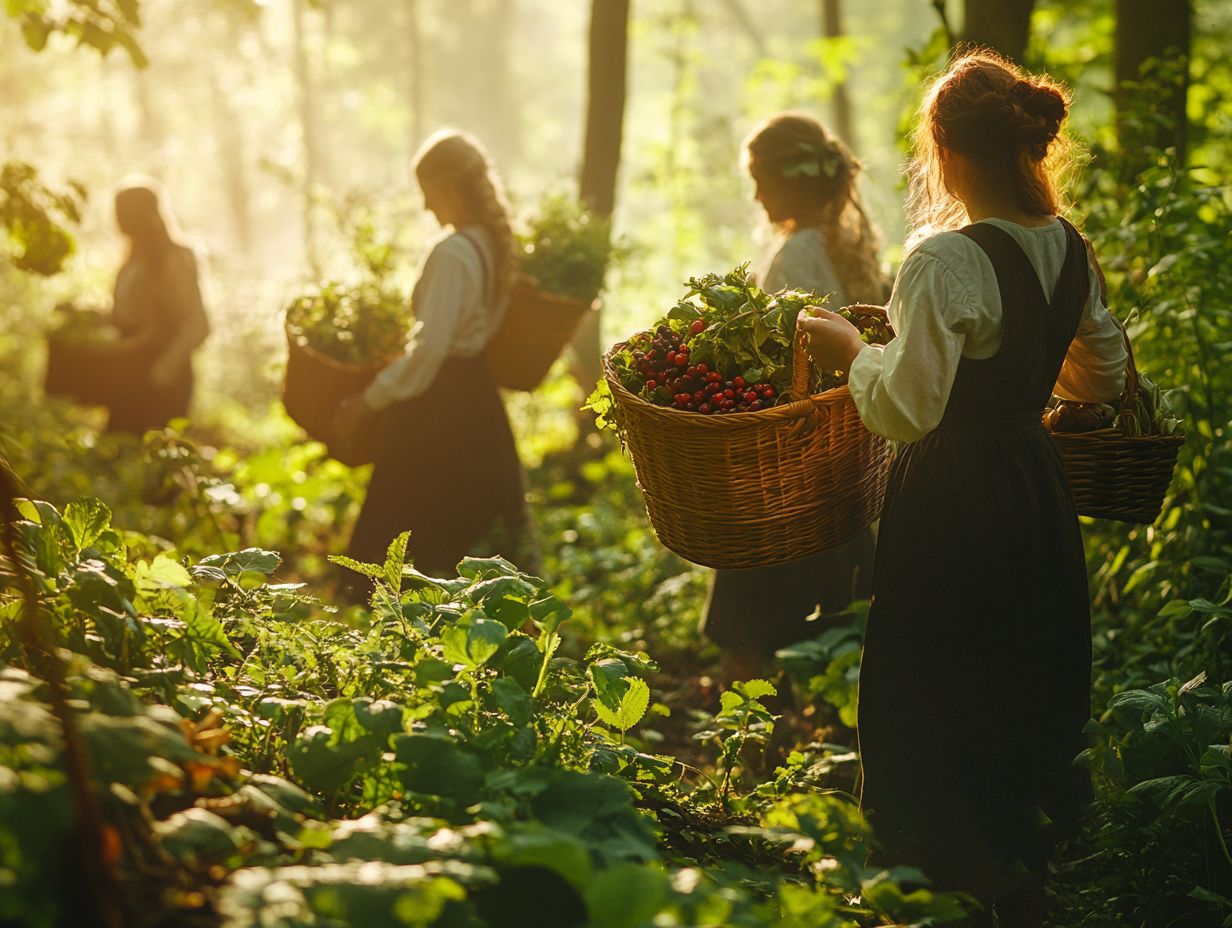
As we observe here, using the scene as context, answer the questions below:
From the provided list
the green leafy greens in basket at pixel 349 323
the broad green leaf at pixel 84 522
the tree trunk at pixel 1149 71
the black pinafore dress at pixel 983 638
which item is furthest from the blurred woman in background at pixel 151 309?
the black pinafore dress at pixel 983 638

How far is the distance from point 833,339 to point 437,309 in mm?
2403

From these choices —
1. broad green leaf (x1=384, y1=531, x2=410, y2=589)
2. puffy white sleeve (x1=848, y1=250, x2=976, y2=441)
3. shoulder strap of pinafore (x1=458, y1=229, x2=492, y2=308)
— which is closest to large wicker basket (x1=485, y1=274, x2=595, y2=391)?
shoulder strap of pinafore (x1=458, y1=229, x2=492, y2=308)

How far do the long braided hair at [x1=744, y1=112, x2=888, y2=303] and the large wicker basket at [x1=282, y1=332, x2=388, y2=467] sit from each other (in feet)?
6.10

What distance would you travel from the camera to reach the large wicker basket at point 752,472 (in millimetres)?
2672

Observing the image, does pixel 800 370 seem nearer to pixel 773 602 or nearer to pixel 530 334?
pixel 773 602

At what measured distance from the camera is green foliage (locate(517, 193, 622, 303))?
548 cm

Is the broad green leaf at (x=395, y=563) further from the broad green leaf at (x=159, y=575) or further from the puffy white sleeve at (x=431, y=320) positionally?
the puffy white sleeve at (x=431, y=320)

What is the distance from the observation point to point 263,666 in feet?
7.86

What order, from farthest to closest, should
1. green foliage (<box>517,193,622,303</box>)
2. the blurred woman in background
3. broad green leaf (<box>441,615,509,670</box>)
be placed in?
the blurred woman in background, green foliage (<box>517,193,622,303</box>), broad green leaf (<box>441,615,509,670</box>)

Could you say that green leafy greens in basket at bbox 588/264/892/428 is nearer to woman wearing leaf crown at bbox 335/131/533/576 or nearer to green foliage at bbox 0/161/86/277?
woman wearing leaf crown at bbox 335/131/533/576

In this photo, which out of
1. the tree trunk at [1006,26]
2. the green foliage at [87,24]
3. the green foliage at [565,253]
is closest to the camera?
the green foliage at [87,24]

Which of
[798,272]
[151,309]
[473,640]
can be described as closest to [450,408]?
[798,272]

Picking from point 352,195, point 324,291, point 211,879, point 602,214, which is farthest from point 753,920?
point 602,214

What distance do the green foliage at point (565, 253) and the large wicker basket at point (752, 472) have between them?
2.56m
